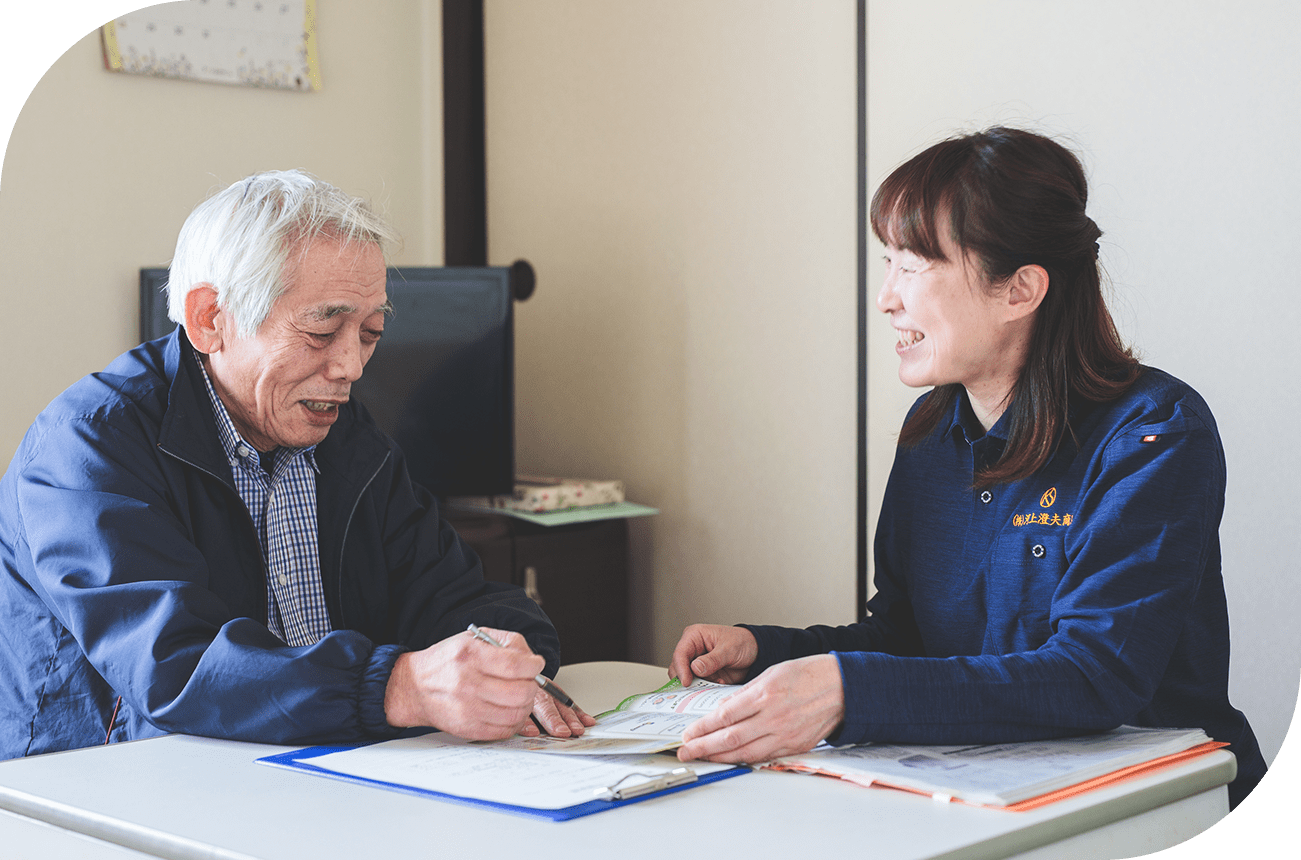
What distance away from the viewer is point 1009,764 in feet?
3.37

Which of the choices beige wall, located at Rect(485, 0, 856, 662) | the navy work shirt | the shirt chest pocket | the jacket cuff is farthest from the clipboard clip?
beige wall, located at Rect(485, 0, 856, 662)

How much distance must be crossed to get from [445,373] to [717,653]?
160 centimetres

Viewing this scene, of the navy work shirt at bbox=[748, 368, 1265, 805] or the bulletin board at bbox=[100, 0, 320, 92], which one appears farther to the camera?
the bulletin board at bbox=[100, 0, 320, 92]

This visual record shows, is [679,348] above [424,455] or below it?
above

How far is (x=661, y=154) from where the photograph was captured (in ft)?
9.96

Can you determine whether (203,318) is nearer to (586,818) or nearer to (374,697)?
(374,697)

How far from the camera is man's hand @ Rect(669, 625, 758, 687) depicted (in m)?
1.38

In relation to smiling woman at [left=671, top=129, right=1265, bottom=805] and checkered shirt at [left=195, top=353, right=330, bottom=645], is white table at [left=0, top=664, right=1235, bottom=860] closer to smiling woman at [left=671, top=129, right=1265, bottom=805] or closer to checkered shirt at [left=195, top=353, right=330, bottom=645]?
smiling woman at [left=671, top=129, right=1265, bottom=805]

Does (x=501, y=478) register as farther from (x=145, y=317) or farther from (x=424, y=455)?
(x=145, y=317)

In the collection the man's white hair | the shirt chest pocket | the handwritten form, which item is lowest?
the handwritten form

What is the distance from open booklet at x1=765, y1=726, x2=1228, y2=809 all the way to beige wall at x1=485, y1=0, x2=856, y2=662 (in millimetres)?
1543

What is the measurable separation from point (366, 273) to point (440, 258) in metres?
1.97

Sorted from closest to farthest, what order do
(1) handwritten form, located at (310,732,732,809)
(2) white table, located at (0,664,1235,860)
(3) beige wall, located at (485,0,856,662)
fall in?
(2) white table, located at (0,664,1235,860), (1) handwritten form, located at (310,732,732,809), (3) beige wall, located at (485,0,856,662)

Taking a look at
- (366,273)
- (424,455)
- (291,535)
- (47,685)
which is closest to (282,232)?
(366,273)
